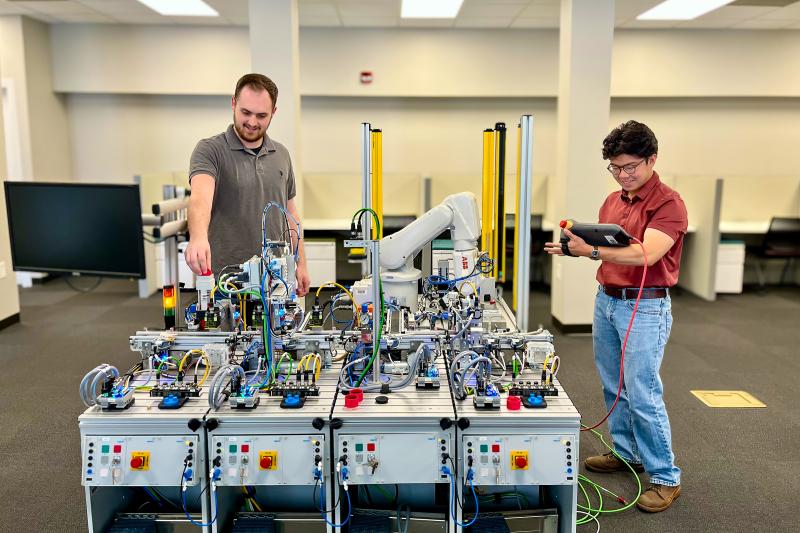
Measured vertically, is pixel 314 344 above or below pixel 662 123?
below

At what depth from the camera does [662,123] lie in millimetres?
6605

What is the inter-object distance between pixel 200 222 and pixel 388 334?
0.77 meters

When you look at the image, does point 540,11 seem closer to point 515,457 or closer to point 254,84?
point 254,84

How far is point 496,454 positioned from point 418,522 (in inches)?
15.4

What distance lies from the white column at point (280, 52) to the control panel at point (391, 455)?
10.4 feet

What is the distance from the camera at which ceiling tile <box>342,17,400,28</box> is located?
5875mm

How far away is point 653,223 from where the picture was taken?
7.13ft

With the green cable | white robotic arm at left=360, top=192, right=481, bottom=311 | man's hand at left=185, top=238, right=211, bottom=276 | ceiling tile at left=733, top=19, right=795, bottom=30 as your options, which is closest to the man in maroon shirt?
the green cable

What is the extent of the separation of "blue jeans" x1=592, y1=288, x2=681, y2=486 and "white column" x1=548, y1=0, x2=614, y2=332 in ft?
7.26

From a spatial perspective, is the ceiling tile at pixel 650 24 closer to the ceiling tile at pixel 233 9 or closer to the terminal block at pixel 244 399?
the ceiling tile at pixel 233 9

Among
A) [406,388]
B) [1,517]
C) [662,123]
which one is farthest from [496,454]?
[662,123]

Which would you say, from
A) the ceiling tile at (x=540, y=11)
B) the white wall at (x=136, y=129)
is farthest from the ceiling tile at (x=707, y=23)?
the white wall at (x=136, y=129)

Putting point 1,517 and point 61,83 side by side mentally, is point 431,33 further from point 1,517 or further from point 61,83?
point 1,517

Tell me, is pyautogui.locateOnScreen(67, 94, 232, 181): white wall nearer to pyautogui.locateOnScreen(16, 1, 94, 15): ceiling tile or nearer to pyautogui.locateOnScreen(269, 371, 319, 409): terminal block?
pyautogui.locateOnScreen(16, 1, 94, 15): ceiling tile
